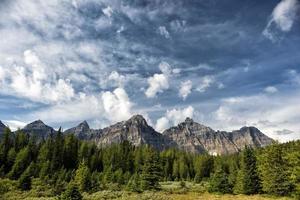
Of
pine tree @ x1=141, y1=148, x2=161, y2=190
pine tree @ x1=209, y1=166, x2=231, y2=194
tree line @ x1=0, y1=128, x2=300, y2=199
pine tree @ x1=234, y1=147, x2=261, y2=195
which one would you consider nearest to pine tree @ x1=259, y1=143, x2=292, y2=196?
tree line @ x1=0, y1=128, x2=300, y2=199

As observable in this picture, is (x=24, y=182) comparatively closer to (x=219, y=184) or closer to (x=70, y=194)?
(x=70, y=194)

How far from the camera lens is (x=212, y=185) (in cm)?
6462

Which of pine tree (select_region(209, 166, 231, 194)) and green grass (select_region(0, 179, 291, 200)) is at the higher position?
pine tree (select_region(209, 166, 231, 194))

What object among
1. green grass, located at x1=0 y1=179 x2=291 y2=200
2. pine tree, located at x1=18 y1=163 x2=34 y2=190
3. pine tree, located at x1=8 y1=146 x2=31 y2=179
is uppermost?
pine tree, located at x1=8 y1=146 x2=31 y2=179

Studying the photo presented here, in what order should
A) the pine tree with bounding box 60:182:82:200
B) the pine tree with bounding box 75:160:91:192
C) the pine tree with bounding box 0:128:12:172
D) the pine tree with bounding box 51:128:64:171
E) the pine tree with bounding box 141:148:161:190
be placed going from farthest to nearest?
the pine tree with bounding box 51:128:64:171
the pine tree with bounding box 0:128:12:172
the pine tree with bounding box 141:148:161:190
the pine tree with bounding box 75:160:91:192
the pine tree with bounding box 60:182:82:200

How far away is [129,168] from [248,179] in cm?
7066

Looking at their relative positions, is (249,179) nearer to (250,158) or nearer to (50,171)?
(250,158)

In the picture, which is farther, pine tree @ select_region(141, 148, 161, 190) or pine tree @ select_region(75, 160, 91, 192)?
pine tree @ select_region(141, 148, 161, 190)

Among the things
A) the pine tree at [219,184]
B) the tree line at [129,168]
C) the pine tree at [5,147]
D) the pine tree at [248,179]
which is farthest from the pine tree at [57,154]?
the pine tree at [248,179]

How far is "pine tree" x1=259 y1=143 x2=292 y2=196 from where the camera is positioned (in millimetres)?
54625

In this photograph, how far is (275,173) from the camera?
181ft

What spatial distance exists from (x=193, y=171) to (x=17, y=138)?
84.3 metres

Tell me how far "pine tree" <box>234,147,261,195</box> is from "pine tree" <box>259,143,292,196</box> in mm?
3487

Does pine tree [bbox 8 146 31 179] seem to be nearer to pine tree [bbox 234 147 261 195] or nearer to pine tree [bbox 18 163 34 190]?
pine tree [bbox 18 163 34 190]
